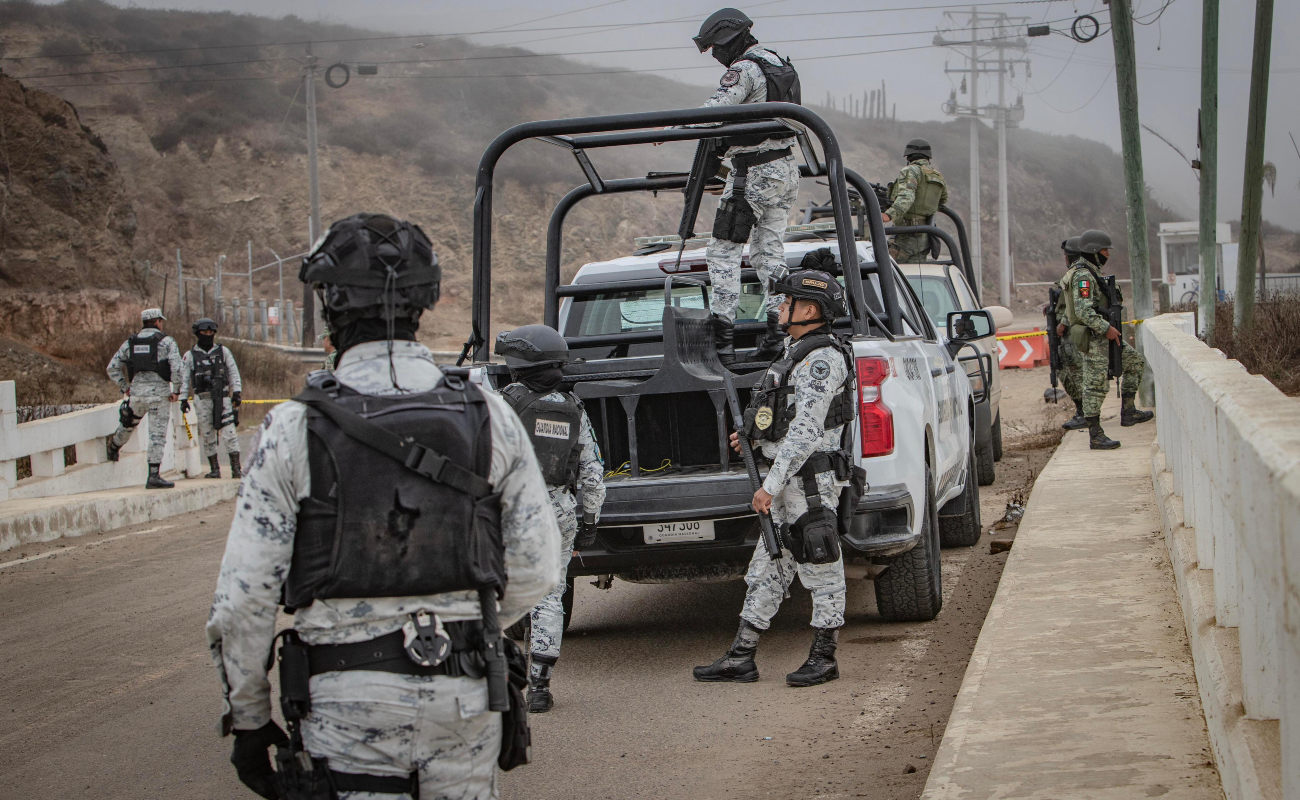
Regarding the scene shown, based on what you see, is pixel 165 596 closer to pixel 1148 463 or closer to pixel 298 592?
pixel 298 592

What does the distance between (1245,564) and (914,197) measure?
9641mm

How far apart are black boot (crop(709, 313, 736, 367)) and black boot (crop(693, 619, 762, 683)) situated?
1503 mm

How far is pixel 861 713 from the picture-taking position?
509 cm

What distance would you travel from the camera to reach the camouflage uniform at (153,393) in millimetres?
13227

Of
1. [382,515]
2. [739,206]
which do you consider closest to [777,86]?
[739,206]

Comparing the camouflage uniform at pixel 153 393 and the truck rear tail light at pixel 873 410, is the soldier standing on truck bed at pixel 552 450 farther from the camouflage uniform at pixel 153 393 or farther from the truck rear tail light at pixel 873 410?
the camouflage uniform at pixel 153 393

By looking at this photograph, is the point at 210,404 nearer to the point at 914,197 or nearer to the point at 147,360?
the point at 147,360

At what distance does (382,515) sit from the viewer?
2.49 meters

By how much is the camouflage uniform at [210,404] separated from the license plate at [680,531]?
9177 millimetres

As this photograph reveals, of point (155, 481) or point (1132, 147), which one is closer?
point (155, 481)

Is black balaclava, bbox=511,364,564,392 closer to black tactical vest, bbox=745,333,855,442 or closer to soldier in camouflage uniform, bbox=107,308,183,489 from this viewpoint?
black tactical vest, bbox=745,333,855,442

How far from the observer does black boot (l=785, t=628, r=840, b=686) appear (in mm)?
5516

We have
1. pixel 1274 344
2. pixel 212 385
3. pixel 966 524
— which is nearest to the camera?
pixel 966 524

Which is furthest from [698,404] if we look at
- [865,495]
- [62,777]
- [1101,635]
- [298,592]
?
[298,592]
